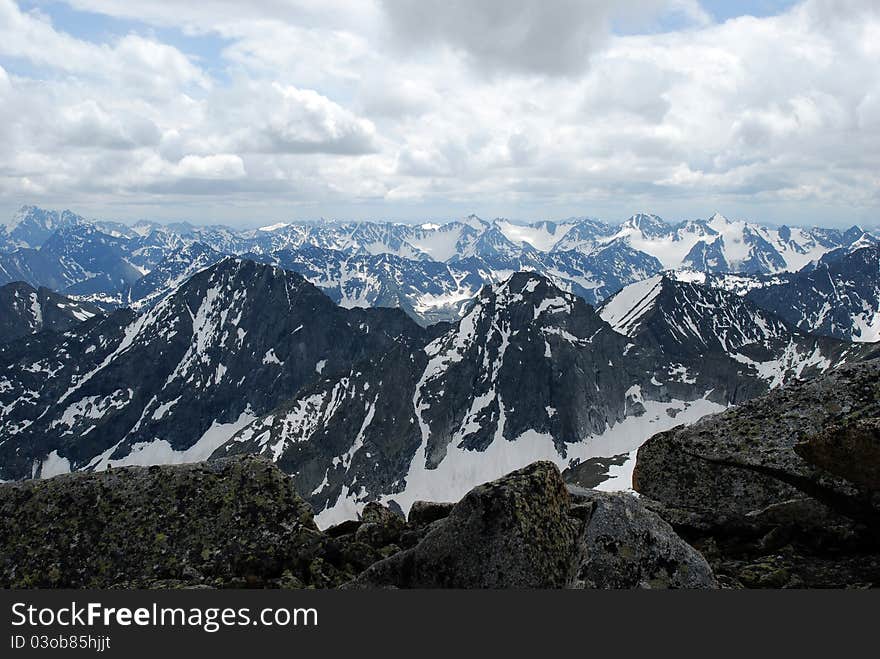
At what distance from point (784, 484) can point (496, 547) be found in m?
7.89

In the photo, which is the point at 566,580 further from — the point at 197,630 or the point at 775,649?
the point at 197,630

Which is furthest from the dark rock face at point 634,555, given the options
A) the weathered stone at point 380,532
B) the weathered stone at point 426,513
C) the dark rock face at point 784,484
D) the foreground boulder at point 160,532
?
the weathered stone at point 426,513

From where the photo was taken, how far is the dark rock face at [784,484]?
10.0m

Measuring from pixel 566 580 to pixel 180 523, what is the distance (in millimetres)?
8232

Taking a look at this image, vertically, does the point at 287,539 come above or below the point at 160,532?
below

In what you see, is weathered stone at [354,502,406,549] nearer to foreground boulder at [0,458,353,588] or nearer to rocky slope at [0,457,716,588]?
rocky slope at [0,457,716,588]

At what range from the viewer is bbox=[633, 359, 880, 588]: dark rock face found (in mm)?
10016

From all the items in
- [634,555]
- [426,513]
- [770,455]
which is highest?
[770,455]

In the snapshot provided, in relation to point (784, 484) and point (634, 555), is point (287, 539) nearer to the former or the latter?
point (634, 555)

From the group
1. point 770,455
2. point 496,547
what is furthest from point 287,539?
point 770,455

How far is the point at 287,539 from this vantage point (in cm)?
1227

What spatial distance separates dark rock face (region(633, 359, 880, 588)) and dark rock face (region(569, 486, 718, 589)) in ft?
4.16

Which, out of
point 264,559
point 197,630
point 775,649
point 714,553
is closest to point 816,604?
point 775,649

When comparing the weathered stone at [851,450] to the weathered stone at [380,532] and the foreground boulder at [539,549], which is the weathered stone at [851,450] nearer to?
the foreground boulder at [539,549]
